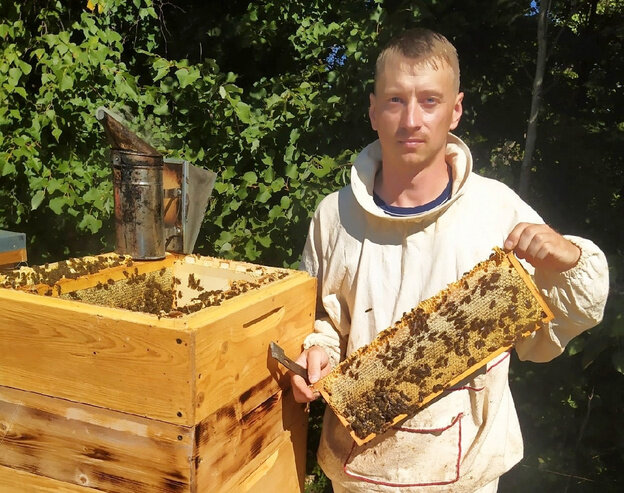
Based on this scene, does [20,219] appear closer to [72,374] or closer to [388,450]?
[72,374]

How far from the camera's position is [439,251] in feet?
5.16

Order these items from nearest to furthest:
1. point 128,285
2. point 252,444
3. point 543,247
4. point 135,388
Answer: point 135,388 < point 543,247 < point 252,444 < point 128,285

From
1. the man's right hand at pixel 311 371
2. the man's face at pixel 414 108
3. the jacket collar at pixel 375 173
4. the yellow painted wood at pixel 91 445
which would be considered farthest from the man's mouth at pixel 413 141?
the yellow painted wood at pixel 91 445

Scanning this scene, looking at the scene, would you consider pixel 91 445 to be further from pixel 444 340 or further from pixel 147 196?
pixel 444 340

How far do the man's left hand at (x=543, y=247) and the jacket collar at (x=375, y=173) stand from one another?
0.66ft

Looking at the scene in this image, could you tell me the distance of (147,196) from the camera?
5.98 ft

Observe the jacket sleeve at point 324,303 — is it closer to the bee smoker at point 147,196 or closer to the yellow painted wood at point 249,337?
the yellow painted wood at point 249,337

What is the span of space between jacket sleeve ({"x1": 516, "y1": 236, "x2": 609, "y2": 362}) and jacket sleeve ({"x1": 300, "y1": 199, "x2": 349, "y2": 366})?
0.56 meters

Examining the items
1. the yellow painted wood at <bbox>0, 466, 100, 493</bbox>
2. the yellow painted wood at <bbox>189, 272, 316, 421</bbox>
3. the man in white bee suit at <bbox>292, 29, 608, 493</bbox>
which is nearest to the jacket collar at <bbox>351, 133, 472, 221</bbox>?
the man in white bee suit at <bbox>292, 29, 608, 493</bbox>

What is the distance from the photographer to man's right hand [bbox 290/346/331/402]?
1565mm

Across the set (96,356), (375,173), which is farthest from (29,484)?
(375,173)

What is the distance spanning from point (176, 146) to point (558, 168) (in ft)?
6.11

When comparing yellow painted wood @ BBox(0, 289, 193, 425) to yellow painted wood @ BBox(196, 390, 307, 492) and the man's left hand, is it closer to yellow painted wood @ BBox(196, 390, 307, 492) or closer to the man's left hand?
yellow painted wood @ BBox(196, 390, 307, 492)

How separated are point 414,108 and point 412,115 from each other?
26 millimetres
